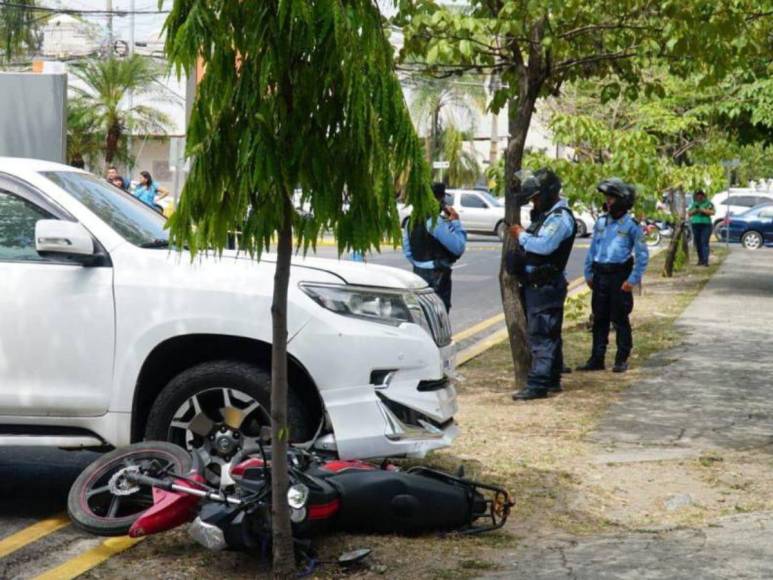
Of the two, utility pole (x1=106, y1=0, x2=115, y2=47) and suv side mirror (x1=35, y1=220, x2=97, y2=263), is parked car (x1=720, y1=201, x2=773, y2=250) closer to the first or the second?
utility pole (x1=106, y1=0, x2=115, y2=47)

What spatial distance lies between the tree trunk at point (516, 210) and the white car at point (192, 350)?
419 cm

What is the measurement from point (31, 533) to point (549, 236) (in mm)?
A: 5004

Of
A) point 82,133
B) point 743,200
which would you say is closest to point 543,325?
point 743,200

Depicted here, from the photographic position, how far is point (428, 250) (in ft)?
41.7

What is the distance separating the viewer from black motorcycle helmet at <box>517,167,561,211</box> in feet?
35.1

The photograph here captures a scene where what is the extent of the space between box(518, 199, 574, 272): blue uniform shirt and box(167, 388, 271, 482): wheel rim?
4138mm

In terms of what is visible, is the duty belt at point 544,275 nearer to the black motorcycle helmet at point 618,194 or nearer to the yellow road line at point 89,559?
the black motorcycle helmet at point 618,194

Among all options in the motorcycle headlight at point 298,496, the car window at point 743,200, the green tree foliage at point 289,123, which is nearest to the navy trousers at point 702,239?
the car window at point 743,200

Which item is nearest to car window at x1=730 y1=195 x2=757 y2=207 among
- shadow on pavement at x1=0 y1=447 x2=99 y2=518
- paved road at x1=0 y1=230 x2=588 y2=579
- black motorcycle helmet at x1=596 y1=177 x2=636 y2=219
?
black motorcycle helmet at x1=596 y1=177 x2=636 y2=219

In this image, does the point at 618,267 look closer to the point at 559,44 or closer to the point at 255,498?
the point at 559,44

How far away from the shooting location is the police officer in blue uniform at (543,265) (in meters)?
10.6

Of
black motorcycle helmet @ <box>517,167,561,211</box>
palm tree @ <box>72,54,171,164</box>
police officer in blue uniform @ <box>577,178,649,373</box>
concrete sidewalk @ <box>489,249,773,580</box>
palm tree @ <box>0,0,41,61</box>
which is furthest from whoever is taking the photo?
palm tree @ <box>72,54,171,164</box>

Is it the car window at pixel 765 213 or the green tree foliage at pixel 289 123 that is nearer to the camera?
the green tree foliage at pixel 289 123

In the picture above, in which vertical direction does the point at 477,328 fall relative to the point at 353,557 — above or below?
below
